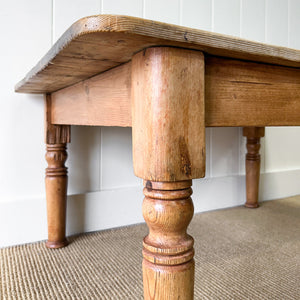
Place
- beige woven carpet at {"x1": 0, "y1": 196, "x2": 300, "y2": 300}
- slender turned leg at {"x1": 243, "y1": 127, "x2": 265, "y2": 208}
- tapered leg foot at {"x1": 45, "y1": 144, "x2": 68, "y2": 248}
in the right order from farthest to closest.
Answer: slender turned leg at {"x1": 243, "y1": 127, "x2": 265, "y2": 208} → tapered leg foot at {"x1": 45, "y1": 144, "x2": 68, "y2": 248} → beige woven carpet at {"x1": 0, "y1": 196, "x2": 300, "y2": 300}

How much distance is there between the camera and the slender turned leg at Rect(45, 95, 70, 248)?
1063 mm

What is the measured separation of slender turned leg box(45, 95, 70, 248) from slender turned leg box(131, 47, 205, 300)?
2.13ft

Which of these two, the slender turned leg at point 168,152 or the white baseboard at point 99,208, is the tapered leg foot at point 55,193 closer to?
the white baseboard at point 99,208

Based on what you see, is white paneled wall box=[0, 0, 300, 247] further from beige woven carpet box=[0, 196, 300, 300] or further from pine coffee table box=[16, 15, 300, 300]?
pine coffee table box=[16, 15, 300, 300]

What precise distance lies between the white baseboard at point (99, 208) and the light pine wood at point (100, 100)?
0.37 m

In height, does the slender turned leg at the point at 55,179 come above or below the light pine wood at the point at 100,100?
below

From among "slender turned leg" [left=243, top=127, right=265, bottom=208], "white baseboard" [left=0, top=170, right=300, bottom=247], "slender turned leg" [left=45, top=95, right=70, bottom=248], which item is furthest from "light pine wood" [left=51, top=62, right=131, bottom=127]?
"slender turned leg" [left=243, top=127, right=265, bottom=208]

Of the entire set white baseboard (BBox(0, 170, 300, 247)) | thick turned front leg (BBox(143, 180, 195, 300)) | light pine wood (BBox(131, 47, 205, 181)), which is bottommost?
white baseboard (BBox(0, 170, 300, 247))

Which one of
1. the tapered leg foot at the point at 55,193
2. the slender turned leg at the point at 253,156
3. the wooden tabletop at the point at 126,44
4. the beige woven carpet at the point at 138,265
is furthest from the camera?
the slender turned leg at the point at 253,156

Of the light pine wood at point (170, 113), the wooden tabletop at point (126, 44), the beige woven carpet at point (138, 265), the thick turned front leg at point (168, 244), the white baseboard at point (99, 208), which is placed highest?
the wooden tabletop at point (126, 44)

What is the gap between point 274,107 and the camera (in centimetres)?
58

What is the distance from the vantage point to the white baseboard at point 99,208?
112cm

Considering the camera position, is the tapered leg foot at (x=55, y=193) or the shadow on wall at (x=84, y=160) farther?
the shadow on wall at (x=84, y=160)

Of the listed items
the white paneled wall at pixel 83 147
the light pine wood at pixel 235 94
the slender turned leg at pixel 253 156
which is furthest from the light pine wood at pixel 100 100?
the slender turned leg at pixel 253 156
